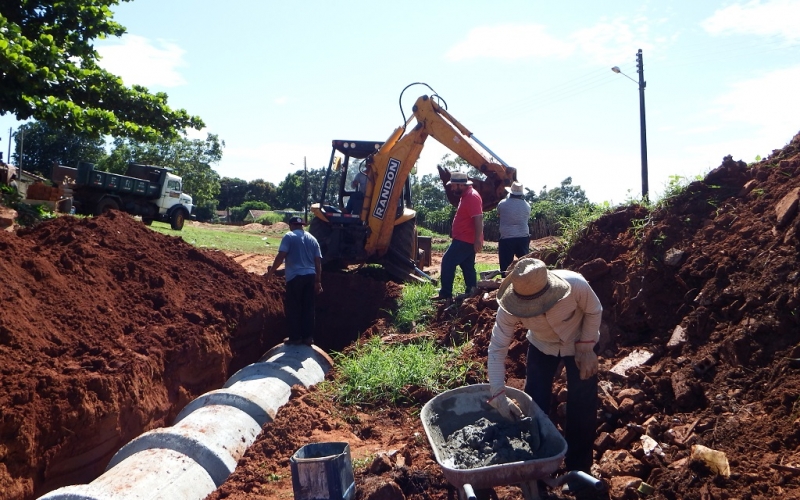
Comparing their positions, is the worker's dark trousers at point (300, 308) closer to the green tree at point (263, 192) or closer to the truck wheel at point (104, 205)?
the truck wheel at point (104, 205)

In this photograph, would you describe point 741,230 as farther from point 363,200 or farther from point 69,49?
point 69,49

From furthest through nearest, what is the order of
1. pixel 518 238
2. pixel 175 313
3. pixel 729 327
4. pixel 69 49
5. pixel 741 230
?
pixel 69 49 < pixel 518 238 < pixel 175 313 < pixel 741 230 < pixel 729 327

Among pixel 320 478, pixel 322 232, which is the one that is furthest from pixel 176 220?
pixel 320 478

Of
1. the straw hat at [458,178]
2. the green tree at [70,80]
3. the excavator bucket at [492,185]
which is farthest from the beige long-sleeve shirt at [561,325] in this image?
the green tree at [70,80]

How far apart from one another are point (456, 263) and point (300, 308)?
7.03 ft

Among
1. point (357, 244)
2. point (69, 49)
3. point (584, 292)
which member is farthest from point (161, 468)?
point (69, 49)

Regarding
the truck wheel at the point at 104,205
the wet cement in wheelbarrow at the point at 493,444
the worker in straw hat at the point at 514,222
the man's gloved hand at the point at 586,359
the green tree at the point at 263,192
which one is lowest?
the wet cement in wheelbarrow at the point at 493,444

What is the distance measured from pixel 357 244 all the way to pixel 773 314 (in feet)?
24.1

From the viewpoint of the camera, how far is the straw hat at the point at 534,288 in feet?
13.1

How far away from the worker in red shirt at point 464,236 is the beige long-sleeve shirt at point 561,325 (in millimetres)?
4317

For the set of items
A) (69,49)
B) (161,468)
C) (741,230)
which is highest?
(69,49)

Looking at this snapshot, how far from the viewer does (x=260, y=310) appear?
905cm

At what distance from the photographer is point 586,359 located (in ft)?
13.9

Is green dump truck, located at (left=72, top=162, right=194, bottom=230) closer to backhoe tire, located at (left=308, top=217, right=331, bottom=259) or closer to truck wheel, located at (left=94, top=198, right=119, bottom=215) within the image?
truck wheel, located at (left=94, top=198, right=119, bottom=215)
